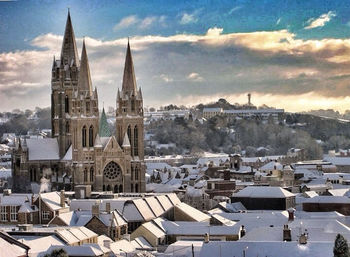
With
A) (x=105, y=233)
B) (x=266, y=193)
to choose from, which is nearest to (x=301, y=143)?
(x=266, y=193)

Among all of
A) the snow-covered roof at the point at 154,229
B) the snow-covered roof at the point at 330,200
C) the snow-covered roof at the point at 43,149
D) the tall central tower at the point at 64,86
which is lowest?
the snow-covered roof at the point at 154,229

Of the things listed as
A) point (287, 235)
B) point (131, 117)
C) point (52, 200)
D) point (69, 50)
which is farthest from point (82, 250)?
point (69, 50)

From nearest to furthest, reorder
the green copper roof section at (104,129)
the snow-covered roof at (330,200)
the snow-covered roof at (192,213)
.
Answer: the snow-covered roof at (192,213) → the snow-covered roof at (330,200) → the green copper roof section at (104,129)

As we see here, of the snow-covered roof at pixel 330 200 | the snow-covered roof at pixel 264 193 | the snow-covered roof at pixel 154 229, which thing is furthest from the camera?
the snow-covered roof at pixel 264 193

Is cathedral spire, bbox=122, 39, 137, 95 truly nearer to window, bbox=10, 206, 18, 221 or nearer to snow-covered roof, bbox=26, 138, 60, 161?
snow-covered roof, bbox=26, 138, 60, 161

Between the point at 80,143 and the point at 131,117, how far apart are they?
3.74 m

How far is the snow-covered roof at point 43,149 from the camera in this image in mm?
60562

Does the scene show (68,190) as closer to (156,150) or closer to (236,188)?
(236,188)

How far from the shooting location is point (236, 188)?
2376 inches

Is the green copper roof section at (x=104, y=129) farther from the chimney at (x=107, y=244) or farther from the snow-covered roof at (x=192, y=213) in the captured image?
the chimney at (x=107, y=244)

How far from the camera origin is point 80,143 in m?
58.8

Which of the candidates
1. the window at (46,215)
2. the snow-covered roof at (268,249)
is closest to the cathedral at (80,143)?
the window at (46,215)

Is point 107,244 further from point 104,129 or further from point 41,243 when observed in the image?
point 104,129

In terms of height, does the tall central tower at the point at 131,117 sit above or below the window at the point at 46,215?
above
